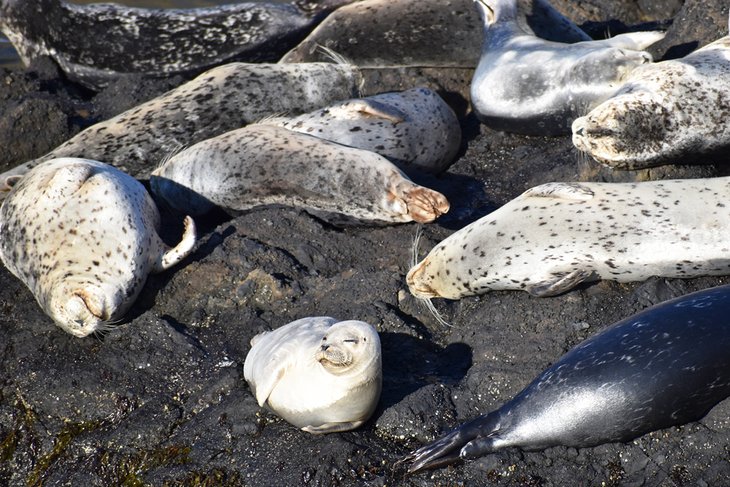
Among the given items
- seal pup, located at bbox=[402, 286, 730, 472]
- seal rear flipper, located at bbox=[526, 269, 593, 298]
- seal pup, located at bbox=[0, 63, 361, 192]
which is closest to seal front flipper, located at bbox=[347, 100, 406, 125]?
seal pup, located at bbox=[0, 63, 361, 192]

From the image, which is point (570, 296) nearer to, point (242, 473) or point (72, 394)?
point (242, 473)

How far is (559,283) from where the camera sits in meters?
4.81

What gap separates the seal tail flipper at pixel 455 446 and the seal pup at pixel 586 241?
37.2 inches

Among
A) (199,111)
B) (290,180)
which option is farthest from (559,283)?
(199,111)

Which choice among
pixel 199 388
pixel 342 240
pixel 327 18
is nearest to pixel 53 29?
pixel 327 18

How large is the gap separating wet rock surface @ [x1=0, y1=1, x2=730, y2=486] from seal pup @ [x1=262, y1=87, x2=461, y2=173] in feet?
1.60

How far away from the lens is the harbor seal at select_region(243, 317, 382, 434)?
4.18 m

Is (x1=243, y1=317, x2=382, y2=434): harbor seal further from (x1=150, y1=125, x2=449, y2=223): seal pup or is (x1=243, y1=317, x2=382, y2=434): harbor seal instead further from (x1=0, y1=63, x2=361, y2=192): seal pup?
(x1=0, y1=63, x2=361, y2=192): seal pup

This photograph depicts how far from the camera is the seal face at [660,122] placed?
215 inches

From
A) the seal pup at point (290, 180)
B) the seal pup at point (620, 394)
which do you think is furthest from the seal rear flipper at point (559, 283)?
the seal pup at point (290, 180)

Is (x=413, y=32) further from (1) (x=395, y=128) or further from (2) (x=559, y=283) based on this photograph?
(2) (x=559, y=283)

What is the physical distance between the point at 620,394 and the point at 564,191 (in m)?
1.41

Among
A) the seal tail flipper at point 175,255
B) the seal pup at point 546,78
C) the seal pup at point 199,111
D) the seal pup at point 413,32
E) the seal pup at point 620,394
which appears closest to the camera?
the seal pup at point 620,394

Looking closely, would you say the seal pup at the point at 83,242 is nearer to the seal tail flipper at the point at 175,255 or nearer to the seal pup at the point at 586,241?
the seal tail flipper at the point at 175,255
